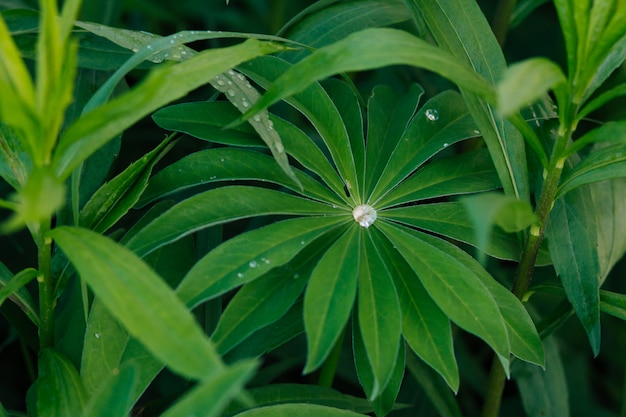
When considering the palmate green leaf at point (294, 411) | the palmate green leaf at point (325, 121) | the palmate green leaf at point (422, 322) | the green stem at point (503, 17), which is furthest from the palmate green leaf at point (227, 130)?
the green stem at point (503, 17)

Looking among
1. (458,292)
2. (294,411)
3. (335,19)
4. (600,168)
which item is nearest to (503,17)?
(335,19)

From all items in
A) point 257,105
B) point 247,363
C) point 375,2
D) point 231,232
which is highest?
point 375,2

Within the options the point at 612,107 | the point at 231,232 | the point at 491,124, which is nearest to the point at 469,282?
the point at 491,124

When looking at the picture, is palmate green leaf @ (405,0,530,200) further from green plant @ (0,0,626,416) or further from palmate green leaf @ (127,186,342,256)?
palmate green leaf @ (127,186,342,256)

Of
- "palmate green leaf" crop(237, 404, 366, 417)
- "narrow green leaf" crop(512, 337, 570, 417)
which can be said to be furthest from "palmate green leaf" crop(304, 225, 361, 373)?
"narrow green leaf" crop(512, 337, 570, 417)

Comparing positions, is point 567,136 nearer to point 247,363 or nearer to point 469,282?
point 469,282

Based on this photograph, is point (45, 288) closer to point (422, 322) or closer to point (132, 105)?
point (132, 105)
